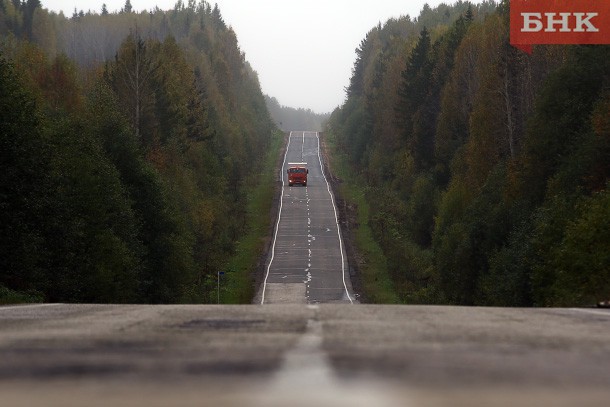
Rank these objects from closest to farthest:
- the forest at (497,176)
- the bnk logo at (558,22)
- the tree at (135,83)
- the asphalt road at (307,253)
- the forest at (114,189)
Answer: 1. the forest at (114,189)
2. the forest at (497,176)
3. the bnk logo at (558,22)
4. the asphalt road at (307,253)
5. the tree at (135,83)

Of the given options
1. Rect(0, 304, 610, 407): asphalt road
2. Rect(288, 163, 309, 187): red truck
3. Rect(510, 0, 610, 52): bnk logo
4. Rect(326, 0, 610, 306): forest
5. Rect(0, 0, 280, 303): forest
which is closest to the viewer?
Rect(0, 304, 610, 407): asphalt road

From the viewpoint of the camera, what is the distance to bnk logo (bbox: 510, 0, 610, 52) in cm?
5346

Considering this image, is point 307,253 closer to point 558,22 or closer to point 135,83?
point 135,83

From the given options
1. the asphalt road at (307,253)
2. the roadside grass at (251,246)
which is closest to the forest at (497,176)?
the asphalt road at (307,253)

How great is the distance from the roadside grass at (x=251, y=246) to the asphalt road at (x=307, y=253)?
39.2 inches

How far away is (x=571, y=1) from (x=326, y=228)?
32.1m

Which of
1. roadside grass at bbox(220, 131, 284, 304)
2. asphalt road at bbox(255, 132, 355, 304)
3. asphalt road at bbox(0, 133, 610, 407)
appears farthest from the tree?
asphalt road at bbox(0, 133, 610, 407)

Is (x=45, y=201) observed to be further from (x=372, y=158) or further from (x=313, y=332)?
(x=372, y=158)

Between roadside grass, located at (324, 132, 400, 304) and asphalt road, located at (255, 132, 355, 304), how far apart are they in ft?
3.95

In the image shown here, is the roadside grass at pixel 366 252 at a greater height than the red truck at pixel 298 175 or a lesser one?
lesser

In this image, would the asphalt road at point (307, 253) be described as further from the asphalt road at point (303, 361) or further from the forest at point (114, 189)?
the asphalt road at point (303, 361)

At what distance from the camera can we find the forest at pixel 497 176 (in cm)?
3700

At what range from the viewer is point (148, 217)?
5181 cm

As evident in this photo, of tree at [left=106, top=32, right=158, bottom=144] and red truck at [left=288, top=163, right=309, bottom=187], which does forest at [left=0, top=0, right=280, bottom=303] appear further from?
red truck at [left=288, top=163, right=309, bottom=187]
